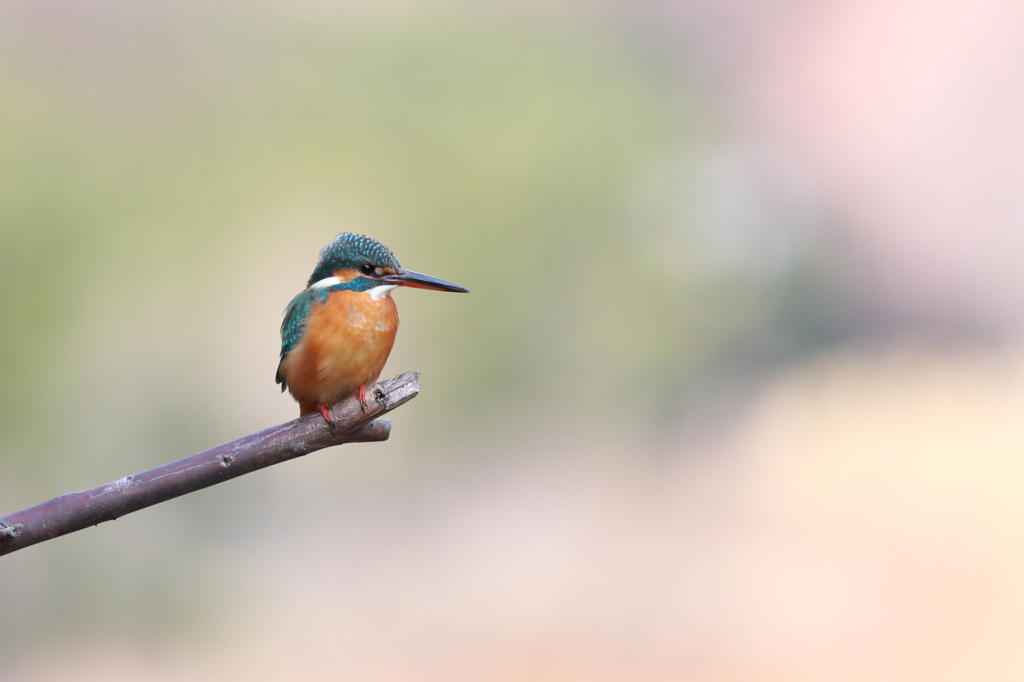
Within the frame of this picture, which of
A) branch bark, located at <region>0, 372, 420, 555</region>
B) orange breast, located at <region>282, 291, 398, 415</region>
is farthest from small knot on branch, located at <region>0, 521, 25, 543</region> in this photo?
orange breast, located at <region>282, 291, 398, 415</region>

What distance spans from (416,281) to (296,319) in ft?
0.60

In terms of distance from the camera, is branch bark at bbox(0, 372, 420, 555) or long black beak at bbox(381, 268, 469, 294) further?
long black beak at bbox(381, 268, 469, 294)

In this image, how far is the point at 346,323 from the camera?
3.12 ft

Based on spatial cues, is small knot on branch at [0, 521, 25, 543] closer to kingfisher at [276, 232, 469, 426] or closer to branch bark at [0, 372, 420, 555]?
branch bark at [0, 372, 420, 555]

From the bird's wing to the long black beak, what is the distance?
0.11 m

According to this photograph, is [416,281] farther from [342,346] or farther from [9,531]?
[9,531]

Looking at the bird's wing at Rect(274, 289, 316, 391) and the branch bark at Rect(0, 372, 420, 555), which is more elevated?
the bird's wing at Rect(274, 289, 316, 391)

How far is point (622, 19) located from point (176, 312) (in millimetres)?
2849

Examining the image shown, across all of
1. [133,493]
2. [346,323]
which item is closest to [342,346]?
[346,323]

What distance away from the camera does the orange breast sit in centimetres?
95

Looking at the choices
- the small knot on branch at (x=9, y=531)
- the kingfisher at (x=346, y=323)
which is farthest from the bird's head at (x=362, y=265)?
the small knot on branch at (x=9, y=531)

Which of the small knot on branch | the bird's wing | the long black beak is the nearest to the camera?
the small knot on branch

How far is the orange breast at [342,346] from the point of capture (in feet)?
3.10

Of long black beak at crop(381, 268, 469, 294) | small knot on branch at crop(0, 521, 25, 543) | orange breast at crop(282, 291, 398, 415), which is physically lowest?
small knot on branch at crop(0, 521, 25, 543)
